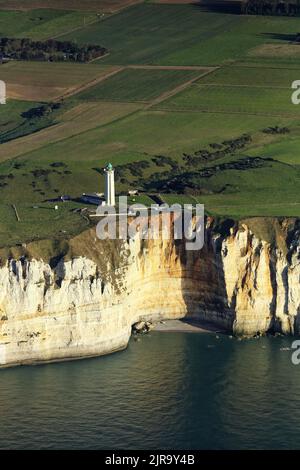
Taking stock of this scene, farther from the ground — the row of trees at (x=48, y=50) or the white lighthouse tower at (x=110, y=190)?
the row of trees at (x=48, y=50)

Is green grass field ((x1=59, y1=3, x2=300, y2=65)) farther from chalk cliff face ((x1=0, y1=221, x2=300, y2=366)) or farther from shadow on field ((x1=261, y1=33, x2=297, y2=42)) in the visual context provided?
chalk cliff face ((x1=0, y1=221, x2=300, y2=366))

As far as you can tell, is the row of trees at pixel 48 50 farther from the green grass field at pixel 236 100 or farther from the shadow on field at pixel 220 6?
the green grass field at pixel 236 100

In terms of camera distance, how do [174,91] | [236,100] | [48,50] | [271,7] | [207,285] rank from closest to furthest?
[207,285]
[236,100]
[174,91]
[48,50]
[271,7]

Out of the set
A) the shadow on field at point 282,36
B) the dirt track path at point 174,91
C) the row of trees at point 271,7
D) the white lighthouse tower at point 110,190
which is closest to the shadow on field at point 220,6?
the row of trees at point 271,7

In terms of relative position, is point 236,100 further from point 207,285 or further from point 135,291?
point 135,291

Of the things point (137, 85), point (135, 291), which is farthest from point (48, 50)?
point (135, 291)

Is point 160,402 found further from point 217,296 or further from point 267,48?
point 267,48
